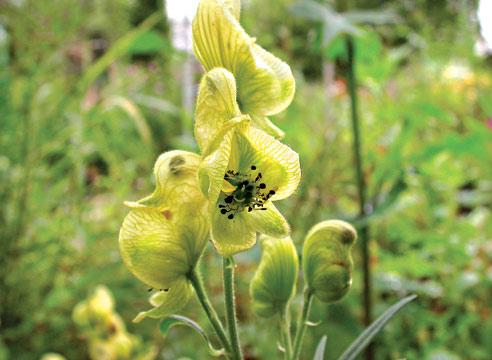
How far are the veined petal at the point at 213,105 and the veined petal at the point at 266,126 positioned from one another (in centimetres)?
5

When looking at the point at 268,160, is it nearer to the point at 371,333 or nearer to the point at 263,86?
the point at 263,86

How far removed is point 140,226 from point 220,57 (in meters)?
0.14

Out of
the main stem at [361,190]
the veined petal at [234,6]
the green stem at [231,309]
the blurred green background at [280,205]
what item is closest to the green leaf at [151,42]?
the blurred green background at [280,205]

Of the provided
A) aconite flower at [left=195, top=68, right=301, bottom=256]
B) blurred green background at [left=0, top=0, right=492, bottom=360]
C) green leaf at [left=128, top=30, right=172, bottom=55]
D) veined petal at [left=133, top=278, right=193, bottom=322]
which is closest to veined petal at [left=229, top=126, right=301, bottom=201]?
aconite flower at [left=195, top=68, right=301, bottom=256]

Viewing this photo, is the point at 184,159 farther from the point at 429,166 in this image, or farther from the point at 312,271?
the point at 429,166

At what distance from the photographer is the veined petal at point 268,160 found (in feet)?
1.26

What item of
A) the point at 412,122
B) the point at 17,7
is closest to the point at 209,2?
the point at 412,122

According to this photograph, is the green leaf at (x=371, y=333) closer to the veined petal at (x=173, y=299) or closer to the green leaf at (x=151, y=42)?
the veined petal at (x=173, y=299)

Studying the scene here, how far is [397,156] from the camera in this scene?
42.4 inches

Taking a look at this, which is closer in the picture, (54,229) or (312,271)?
(312,271)

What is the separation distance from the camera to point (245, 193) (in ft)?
1.29

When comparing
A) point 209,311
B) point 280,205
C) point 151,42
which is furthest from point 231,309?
point 151,42

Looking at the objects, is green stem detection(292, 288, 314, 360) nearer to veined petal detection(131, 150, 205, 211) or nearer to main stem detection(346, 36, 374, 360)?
veined petal detection(131, 150, 205, 211)

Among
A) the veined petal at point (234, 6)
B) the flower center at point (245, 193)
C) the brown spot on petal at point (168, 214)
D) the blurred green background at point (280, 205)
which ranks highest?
the veined petal at point (234, 6)
